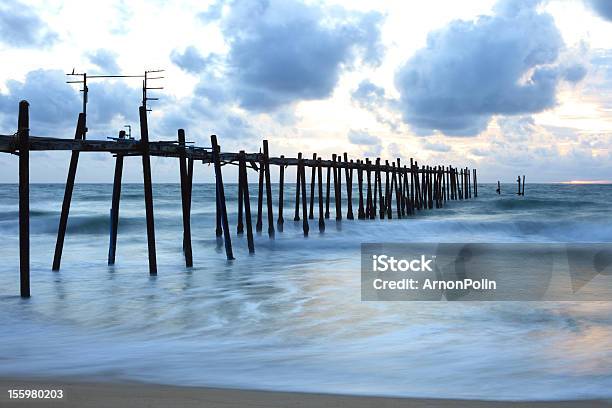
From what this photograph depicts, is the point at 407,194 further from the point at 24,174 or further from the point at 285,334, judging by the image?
the point at 285,334

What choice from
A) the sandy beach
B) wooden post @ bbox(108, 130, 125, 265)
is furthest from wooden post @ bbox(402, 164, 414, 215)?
the sandy beach

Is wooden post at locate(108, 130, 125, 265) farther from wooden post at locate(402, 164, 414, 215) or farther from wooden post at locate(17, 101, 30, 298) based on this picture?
wooden post at locate(402, 164, 414, 215)

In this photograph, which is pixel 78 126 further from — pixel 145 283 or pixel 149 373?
pixel 149 373

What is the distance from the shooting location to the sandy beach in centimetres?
429

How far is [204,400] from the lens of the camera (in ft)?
14.5

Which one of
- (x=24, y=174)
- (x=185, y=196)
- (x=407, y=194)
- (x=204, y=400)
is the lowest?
(x=204, y=400)

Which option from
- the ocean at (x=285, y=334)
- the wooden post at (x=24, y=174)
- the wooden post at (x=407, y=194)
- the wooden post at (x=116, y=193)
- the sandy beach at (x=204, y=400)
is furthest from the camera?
the wooden post at (x=407, y=194)

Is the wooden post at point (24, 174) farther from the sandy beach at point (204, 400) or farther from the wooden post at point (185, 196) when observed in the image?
the sandy beach at point (204, 400)

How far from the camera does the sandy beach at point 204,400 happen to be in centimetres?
429

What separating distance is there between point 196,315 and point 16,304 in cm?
266

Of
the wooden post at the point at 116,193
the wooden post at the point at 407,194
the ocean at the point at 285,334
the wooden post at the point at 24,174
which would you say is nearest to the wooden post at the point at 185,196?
the ocean at the point at 285,334

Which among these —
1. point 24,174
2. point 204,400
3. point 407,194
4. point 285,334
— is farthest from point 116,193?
point 407,194

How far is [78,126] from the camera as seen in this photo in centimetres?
1134

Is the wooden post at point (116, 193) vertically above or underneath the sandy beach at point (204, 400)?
above
